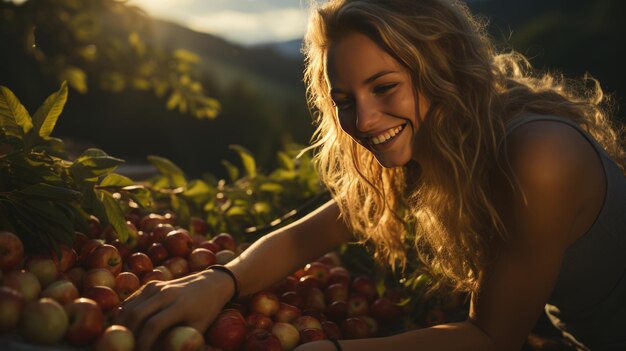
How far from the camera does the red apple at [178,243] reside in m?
1.72

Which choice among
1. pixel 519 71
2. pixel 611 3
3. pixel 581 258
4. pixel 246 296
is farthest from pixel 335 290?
pixel 611 3

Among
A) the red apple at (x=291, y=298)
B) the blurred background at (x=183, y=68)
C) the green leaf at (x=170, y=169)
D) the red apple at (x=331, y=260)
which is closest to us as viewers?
the red apple at (x=291, y=298)

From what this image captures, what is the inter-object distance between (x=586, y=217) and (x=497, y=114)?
38cm

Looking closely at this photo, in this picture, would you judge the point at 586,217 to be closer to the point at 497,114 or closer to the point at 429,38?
the point at 497,114

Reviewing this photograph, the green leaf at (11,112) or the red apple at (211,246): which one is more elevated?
the green leaf at (11,112)

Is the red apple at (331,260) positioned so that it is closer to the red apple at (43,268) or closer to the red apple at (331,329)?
the red apple at (331,329)

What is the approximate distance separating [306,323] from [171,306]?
448mm

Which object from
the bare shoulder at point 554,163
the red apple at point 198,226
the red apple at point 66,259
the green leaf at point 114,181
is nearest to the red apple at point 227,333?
the red apple at point 66,259

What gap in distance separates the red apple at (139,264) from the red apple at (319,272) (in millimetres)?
576

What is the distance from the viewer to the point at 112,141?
221 inches

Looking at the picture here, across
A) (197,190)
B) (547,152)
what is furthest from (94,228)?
(547,152)

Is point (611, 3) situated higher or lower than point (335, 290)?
higher

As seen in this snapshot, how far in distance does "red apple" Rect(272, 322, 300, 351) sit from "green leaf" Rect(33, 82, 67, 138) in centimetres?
83

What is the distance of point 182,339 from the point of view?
115cm
